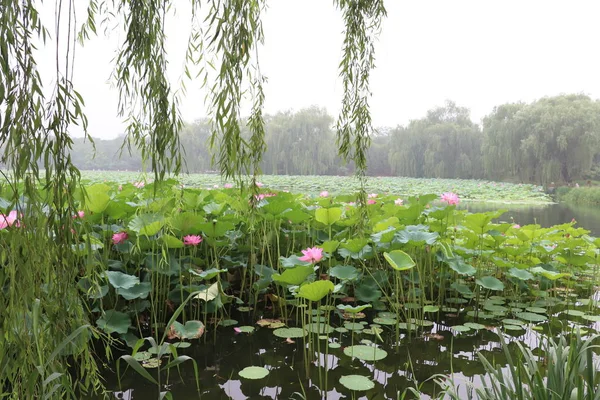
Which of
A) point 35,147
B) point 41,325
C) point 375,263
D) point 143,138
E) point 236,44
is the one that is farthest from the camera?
point 375,263

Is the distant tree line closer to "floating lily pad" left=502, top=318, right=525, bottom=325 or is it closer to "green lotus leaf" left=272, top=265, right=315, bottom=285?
"floating lily pad" left=502, top=318, right=525, bottom=325

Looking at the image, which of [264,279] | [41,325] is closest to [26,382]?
[41,325]

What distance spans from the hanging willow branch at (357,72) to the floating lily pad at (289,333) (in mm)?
784

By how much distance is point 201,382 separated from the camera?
155cm

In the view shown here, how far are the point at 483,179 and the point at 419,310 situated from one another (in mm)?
20632

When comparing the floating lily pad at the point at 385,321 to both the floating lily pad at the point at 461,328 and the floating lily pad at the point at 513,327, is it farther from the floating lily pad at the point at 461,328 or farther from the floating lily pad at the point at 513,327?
the floating lily pad at the point at 513,327

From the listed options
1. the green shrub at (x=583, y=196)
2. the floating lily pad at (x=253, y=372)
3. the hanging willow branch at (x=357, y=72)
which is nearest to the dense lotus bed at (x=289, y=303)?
the floating lily pad at (x=253, y=372)

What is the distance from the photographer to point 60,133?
0.79m

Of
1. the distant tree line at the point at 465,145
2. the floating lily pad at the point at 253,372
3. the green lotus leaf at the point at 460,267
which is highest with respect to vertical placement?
the distant tree line at the point at 465,145

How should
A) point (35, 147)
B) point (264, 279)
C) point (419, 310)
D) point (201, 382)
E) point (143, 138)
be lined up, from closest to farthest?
point (35, 147)
point (143, 138)
point (201, 382)
point (264, 279)
point (419, 310)

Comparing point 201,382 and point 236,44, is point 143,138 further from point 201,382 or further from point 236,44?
point 201,382

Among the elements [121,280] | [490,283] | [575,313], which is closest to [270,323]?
[121,280]

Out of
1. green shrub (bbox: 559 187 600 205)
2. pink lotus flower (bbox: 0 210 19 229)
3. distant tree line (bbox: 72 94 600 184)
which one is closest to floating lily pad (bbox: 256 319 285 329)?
pink lotus flower (bbox: 0 210 19 229)

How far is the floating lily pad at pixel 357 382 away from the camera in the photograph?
4.79ft
